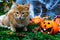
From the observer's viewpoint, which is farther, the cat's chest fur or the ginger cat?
the cat's chest fur

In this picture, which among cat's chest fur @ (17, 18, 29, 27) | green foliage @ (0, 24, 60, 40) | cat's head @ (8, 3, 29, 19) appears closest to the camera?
green foliage @ (0, 24, 60, 40)

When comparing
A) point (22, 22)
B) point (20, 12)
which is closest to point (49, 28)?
point (22, 22)

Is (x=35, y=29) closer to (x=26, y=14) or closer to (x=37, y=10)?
(x=26, y=14)

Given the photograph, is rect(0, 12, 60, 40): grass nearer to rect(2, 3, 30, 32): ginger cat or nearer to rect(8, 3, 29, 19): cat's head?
rect(2, 3, 30, 32): ginger cat

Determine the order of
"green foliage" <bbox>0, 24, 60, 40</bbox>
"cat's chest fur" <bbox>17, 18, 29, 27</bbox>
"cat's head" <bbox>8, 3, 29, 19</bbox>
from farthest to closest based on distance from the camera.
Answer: "cat's chest fur" <bbox>17, 18, 29, 27</bbox>, "cat's head" <bbox>8, 3, 29, 19</bbox>, "green foliage" <bbox>0, 24, 60, 40</bbox>

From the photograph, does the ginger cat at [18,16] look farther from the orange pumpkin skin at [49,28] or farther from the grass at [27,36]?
the orange pumpkin skin at [49,28]

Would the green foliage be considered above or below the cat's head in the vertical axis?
below

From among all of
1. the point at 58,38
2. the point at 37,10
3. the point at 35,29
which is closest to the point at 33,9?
the point at 37,10

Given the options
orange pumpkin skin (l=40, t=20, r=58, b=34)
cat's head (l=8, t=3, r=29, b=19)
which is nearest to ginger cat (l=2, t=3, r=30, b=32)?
cat's head (l=8, t=3, r=29, b=19)

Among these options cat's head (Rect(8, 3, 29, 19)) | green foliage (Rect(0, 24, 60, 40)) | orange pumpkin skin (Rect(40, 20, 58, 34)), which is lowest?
green foliage (Rect(0, 24, 60, 40))

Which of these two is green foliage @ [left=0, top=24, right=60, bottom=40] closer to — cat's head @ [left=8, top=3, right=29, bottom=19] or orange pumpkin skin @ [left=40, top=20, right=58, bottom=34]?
orange pumpkin skin @ [left=40, top=20, right=58, bottom=34]

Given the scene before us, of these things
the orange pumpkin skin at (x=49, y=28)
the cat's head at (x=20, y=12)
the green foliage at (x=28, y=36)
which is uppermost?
the cat's head at (x=20, y=12)

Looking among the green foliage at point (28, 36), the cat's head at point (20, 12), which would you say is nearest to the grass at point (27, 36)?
the green foliage at point (28, 36)

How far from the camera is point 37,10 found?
6109 mm
